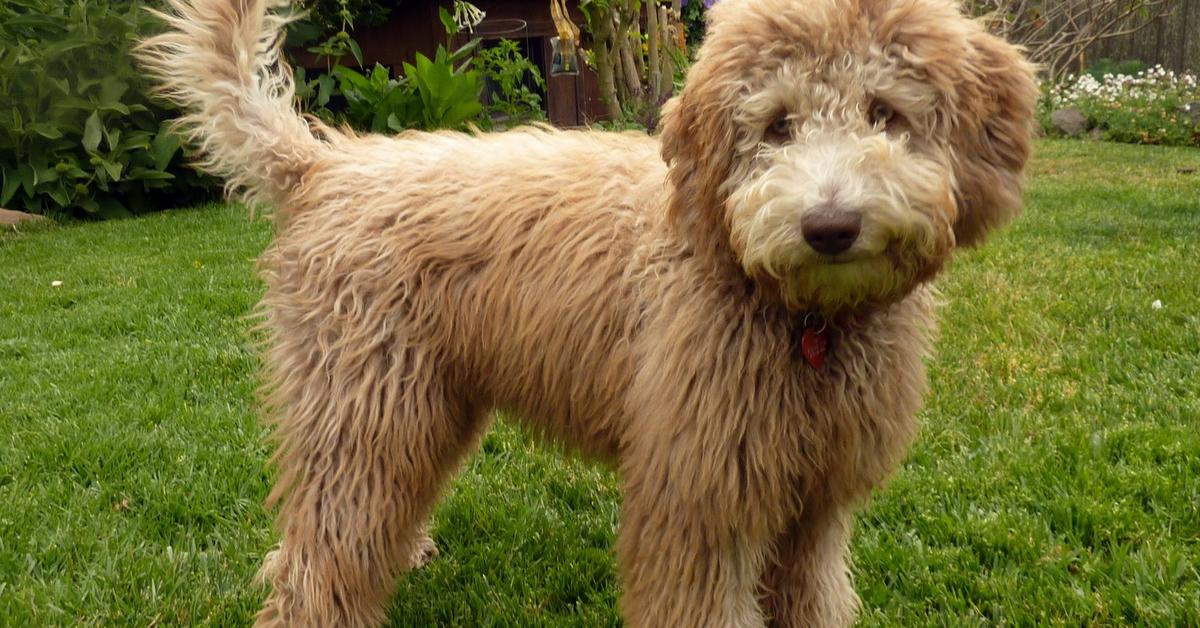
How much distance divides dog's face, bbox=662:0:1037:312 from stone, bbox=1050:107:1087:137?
12314mm

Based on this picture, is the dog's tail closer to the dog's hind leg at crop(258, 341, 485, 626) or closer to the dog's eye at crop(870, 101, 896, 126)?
the dog's hind leg at crop(258, 341, 485, 626)

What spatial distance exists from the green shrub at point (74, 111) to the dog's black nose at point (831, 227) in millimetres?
8207

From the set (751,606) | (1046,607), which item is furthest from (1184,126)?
(751,606)

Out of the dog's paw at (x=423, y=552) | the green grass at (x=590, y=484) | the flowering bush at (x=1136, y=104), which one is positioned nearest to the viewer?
the green grass at (x=590, y=484)

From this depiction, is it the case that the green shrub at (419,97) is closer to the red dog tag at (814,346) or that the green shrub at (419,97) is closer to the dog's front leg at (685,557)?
the dog's front leg at (685,557)

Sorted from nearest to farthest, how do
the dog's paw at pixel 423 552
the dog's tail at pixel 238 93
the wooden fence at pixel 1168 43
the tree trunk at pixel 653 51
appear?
1. the dog's tail at pixel 238 93
2. the dog's paw at pixel 423 552
3. the tree trunk at pixel 653 51
4. the wooden fence at pixel 1168 43

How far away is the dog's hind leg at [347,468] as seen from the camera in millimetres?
2801

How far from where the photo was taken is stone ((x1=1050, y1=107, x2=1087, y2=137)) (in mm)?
13078

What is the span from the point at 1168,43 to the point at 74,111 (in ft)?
48.8

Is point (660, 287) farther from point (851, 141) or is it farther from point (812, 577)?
point (812, 577)

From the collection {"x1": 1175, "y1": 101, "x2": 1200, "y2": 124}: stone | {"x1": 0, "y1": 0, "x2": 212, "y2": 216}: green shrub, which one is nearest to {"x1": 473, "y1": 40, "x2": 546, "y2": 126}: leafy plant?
{"x1": 0, "y1": 0, "x2": 212, "y2": 216}: green shrub

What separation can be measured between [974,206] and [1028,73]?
0.34m

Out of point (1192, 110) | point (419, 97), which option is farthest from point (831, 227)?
point (1192, 110)

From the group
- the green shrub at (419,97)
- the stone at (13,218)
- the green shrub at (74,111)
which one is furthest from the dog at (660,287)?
the stone at (13,218)
